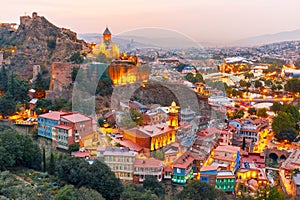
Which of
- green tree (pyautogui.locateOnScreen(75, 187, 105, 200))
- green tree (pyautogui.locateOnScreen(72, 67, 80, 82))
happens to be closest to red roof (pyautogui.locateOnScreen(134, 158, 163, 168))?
green tree (pyautogui.locateOnScreen(75, 187, 105, 200))

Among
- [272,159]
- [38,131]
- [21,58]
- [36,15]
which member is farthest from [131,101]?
[36,15]

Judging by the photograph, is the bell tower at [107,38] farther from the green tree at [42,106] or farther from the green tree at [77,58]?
the green tree at [42,106]

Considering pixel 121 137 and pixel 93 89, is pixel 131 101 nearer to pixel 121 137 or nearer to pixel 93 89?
pixel 93 89

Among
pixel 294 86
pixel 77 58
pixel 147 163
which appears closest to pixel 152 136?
pixel 147 163

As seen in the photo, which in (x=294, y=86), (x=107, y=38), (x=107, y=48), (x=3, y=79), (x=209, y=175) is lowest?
(x=209, y=175)

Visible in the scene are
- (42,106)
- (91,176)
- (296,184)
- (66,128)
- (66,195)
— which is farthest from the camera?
(42,106)

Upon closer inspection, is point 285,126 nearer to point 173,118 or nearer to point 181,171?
point 173,118
